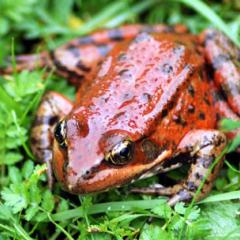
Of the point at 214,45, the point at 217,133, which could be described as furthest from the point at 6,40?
the point at 217,133

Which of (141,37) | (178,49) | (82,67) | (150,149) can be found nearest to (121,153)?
(150,149)

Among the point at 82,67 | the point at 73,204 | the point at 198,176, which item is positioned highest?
the point at 82,67

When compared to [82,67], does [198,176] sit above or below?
below

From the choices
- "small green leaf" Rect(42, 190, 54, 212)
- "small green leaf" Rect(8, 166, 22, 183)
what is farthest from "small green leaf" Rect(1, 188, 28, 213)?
"small green leaf" Rect(8, 166, 22, 183)

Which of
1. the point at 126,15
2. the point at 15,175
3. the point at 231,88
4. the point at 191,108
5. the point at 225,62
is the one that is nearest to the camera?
the point at 15,175

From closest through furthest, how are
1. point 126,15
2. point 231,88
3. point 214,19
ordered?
point 231,88 → point 214,19 → point 126,15

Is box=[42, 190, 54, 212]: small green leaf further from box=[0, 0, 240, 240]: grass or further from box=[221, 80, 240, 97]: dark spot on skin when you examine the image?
box=[221, 80, 240, 97]: dark spot on skin

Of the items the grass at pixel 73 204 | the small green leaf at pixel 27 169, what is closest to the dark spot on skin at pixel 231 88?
the grass at pixel 73 204

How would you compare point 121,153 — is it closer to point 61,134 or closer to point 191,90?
point 61,134

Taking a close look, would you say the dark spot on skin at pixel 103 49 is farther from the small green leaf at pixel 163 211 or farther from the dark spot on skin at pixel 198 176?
the small green leaf at pixel 163 211
